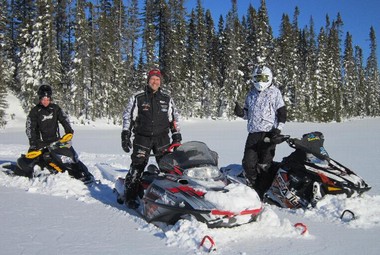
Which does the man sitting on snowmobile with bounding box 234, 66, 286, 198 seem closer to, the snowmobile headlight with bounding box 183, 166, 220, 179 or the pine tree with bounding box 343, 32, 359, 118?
the snowmobile headlight with bounding box 183, 166, 220, 179

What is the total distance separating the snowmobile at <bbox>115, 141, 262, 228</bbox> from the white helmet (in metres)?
1.73

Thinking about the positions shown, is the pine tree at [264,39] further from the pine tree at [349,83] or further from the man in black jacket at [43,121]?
the man in black jacket at [43,121]

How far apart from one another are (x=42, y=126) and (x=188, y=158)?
3938 mm

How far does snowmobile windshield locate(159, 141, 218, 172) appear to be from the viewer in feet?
14.3

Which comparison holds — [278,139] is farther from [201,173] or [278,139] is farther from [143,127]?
[143,127]

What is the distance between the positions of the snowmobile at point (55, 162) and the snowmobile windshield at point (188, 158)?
251cm

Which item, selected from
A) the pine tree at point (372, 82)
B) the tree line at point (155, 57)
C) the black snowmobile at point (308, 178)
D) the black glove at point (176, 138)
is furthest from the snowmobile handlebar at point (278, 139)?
the pine tree at point (372, 82)

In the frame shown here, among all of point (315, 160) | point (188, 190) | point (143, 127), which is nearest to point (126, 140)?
point (143, 127)

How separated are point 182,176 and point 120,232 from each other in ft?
3.06

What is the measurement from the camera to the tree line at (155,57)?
2944cm

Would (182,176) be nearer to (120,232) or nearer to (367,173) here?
(120,232)

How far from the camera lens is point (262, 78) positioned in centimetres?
570

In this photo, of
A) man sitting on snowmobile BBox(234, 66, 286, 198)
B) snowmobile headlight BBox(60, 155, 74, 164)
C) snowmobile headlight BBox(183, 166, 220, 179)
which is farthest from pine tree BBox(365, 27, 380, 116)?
snowmobile headlight BBox(183, 166, 220, 179)

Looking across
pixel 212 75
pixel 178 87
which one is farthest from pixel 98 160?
pixel 212 75
